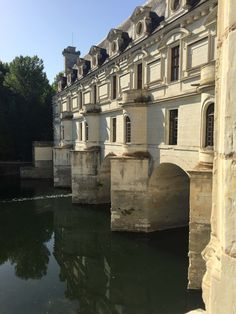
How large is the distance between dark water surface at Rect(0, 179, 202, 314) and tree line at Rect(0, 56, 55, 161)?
757 inches

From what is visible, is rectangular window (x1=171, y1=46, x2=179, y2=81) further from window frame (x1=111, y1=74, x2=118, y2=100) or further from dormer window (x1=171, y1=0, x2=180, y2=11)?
window frame (x1=111, y1=74, x2=118, y2=100)

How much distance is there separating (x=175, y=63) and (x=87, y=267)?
9897 millimetres

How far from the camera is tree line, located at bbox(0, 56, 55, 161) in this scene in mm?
37219

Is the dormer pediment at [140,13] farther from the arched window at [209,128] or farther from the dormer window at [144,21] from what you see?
the arched window at [209,128]

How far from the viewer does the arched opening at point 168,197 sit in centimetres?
1491

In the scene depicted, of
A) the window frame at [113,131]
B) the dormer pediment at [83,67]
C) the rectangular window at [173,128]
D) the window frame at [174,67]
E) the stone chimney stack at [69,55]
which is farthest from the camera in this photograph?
the stone chimney stack at [69,55]

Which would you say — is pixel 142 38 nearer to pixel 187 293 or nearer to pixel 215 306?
pixel 187 293

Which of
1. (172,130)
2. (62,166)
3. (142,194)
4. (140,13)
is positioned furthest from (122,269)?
(62,166)

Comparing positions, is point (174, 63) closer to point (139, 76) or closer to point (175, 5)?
point (175, 5)

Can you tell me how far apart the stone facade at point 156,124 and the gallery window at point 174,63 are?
4 centimetres

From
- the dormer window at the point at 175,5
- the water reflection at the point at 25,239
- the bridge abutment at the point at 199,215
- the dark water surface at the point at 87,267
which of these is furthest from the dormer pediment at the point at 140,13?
the water reflection at the point at 25,239

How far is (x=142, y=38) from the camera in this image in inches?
594

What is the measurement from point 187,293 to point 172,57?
960cm

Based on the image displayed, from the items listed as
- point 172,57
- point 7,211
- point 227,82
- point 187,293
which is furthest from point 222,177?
point 7,211
